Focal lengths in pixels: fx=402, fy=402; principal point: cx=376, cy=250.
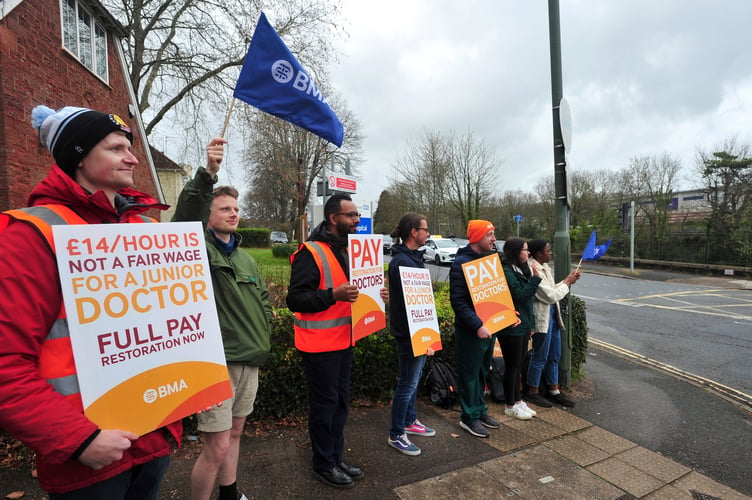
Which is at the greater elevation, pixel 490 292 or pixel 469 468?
pixel 490 292

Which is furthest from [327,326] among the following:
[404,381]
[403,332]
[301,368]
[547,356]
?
[547,356]

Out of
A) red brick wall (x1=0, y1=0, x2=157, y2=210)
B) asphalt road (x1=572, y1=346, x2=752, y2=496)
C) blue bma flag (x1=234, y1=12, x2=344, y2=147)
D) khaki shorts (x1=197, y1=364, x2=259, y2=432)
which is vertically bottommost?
asphalt road (x1=572, y1=346, x2=752, y2=496)

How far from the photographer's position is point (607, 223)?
26.7 meters

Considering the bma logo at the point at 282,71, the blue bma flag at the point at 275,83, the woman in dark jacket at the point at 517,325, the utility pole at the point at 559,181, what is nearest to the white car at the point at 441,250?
the utility pole at the point at 559,181

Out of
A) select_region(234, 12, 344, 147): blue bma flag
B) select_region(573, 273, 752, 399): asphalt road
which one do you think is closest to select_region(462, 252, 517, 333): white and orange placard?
select_region(234, 12, 344, 147): blue bma flag

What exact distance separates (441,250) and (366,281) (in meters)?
20.4

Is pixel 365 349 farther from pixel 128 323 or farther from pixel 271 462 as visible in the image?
pixel 128 323

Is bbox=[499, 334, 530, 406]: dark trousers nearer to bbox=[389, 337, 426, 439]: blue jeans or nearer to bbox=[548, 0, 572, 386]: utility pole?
bbox=[548, 0, 572, 386]: utility pole

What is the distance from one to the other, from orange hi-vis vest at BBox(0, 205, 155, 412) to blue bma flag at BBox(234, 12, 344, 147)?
1.94 m

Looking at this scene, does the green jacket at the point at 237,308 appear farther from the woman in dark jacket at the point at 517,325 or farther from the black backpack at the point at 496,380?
the black backpack at the point at 496,380

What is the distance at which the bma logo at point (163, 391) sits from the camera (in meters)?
1.43

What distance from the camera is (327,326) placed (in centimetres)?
278

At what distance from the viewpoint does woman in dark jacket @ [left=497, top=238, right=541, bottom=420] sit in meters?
3.93

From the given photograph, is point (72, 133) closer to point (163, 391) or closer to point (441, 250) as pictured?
point (163, 391)
